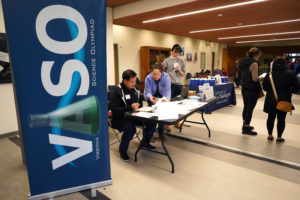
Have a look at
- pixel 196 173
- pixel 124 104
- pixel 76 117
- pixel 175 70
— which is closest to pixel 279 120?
pixel 196 173

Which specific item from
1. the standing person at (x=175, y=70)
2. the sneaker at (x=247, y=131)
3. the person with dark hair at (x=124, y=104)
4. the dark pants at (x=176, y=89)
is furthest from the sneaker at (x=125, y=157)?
the sneaker at (x=247, y=131)

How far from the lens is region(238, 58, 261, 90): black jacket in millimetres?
3570

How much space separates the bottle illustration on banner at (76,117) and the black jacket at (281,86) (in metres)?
2.84

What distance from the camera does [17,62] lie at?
1604mm

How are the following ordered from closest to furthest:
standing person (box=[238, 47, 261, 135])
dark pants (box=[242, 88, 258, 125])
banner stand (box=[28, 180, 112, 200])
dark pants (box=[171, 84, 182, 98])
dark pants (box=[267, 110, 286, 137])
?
banner stand (box=[28, 180, 112, 200]) < dark pants (box=[267, 110, 286, 137]) < standing person (box=[238, 47, 261, 135]) < dark pants (box=[242, 88, 258, 125]) < dark pants (box=[171, 84, 182, 98])

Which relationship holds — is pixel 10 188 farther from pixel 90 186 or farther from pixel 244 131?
pixel 244 131

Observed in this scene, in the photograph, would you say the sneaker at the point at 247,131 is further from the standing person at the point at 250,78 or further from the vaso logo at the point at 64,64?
the vaso logo at the point at 64,64

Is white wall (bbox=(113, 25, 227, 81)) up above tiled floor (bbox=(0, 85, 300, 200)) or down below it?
above

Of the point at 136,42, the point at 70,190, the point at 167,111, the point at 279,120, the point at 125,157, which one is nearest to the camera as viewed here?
the point at 70,190

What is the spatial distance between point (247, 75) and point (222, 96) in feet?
7.96

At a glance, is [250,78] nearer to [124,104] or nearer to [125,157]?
[124,104]

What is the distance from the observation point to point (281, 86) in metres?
3.12

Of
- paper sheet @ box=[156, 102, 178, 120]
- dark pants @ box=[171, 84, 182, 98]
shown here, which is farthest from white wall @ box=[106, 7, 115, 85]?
paper sheet @ box=[156, 102, 178, 120]

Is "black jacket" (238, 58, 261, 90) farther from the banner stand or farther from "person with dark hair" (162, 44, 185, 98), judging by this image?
the banner stand
